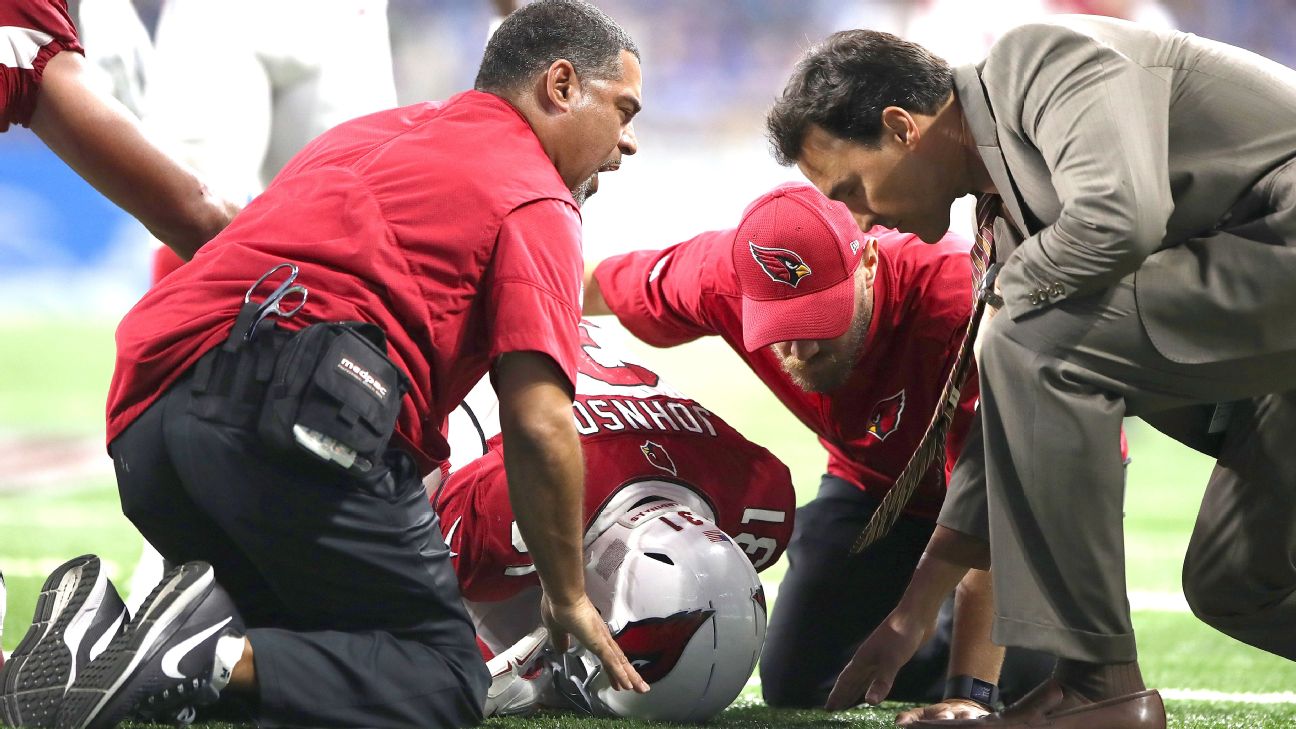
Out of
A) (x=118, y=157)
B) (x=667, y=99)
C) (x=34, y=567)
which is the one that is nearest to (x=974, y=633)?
(x=118, y=157)

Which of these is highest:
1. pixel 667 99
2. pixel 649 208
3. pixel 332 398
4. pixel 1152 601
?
pixel 332 398

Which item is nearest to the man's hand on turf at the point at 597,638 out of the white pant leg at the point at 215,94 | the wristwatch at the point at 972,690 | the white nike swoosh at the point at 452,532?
the white nike swoosh at the point at 452,532

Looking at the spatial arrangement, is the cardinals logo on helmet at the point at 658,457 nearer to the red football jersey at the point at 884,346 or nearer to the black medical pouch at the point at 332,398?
the red football jersey at the point at 884,346

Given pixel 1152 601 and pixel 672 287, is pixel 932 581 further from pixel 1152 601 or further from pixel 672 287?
pixel 1152 601

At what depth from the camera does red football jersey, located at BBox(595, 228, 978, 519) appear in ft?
9.66

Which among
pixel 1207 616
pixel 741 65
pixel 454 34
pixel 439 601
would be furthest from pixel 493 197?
pixel 741 65

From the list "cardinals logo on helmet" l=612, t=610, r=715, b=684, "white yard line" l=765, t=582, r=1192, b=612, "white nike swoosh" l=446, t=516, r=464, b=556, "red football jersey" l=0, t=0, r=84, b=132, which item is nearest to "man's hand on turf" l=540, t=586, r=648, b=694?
"cardinals logo on helmet" l=612, t=610, r=715, b=684

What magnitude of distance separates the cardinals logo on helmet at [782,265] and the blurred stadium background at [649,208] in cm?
312

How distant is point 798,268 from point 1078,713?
118 centimetres

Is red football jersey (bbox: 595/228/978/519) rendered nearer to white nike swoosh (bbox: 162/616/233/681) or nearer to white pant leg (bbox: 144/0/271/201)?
white pant leg (bbox: 144/0/271/201)

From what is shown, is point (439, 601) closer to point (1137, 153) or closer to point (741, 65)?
point (1137, 153)

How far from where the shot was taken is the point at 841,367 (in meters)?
2.99

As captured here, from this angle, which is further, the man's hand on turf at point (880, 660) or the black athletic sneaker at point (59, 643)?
the man's hand on turf at point (880, 660)

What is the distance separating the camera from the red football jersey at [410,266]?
2107 millimetres
